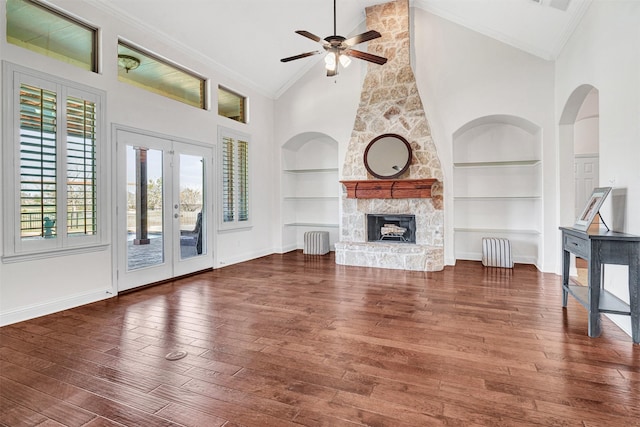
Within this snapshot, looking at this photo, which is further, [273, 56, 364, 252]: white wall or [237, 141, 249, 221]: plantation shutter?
[273, 56, 364, 252]: white wall

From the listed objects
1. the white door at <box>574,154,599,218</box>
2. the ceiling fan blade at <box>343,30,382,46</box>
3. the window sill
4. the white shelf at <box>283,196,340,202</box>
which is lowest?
the window sill

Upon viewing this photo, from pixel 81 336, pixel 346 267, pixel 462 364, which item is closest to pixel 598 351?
pixel 462 364

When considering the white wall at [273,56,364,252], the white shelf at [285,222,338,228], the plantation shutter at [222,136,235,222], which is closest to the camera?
the plantation shutter at [222,136,235,222]

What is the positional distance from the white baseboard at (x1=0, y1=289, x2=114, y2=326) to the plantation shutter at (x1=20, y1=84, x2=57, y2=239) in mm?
764

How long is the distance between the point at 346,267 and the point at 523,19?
15.9 ft

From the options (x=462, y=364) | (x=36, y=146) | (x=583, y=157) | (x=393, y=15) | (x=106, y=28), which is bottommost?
(x=462, y=364)

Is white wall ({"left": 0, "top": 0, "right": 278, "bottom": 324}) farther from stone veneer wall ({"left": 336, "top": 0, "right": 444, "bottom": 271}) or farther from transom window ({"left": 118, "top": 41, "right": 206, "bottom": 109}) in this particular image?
stone veneer wall ({"left": 336, "top": 0, "right": 444, "bottom": 271})

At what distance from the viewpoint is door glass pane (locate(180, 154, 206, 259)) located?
18.1ft

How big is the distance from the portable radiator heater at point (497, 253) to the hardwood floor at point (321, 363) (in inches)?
65.6

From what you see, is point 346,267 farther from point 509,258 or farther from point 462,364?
point 462,364

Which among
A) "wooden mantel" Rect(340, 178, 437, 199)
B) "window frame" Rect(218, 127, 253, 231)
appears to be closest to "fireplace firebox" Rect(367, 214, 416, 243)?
"wooden mantel" Rect(340, 178, 437, 199)

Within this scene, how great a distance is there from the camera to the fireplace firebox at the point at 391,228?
6.56 m

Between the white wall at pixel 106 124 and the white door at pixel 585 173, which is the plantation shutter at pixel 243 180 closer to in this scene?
the white wall at pixel 106 124

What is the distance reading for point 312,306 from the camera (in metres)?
3.95
